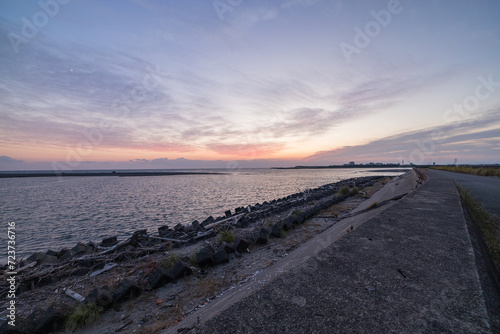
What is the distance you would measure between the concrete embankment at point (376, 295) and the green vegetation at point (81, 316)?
8.19 ft

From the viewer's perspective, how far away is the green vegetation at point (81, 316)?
352 centimetres

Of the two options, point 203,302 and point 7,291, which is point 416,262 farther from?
point 7,291

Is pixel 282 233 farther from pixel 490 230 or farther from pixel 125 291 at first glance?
pixel 490 230

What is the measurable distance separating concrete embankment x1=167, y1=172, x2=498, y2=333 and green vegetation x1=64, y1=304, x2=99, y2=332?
2.50 metres

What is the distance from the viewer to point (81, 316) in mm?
3627

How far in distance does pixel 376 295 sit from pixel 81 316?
4.56m

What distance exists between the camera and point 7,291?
5.09 meters

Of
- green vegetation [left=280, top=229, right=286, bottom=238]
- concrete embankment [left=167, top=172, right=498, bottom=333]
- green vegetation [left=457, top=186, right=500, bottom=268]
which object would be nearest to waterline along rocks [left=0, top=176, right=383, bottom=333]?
green vegetation [left=280, top=229, right=286, bottom=238]

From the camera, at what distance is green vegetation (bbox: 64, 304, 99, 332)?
138 inches

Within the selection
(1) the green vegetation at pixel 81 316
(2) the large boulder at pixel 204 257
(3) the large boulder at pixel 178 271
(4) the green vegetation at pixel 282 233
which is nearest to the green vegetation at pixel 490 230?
(4) the green vegetation at pixel 282 233

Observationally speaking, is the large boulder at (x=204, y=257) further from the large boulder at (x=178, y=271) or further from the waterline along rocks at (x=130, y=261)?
the large boulder at (x=178, y=271)

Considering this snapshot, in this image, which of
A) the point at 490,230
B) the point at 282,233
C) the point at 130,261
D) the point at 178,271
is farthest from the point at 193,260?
the point at 490,230

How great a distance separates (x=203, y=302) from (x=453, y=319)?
357cm

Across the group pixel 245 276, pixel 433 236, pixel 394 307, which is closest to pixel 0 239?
pixel 245 276
